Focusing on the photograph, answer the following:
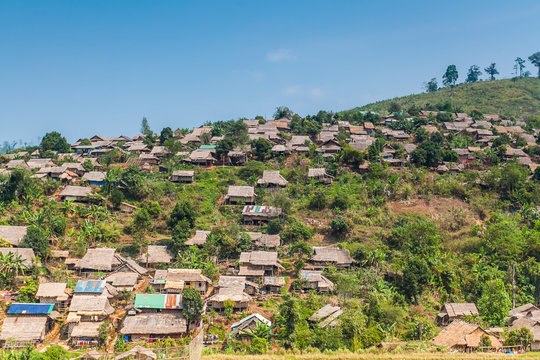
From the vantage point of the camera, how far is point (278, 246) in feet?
153

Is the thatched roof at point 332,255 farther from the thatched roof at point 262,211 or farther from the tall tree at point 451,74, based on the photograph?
the tall tree at point 451,74

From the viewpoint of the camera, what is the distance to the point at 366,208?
5303 centimetres

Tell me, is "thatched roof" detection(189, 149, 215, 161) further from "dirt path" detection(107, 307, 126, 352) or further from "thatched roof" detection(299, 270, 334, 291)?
"dirt path" detection(107, 307, 126, 352)

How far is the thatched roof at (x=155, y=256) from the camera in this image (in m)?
43.8

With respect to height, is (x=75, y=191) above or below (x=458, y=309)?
above

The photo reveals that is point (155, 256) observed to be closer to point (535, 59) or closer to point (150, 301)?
point (150, 301)

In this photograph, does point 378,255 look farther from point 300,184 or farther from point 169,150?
point 169,150

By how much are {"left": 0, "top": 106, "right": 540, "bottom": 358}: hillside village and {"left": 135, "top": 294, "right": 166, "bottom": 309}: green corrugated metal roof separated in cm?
11

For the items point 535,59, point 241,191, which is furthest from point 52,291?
point 535,59

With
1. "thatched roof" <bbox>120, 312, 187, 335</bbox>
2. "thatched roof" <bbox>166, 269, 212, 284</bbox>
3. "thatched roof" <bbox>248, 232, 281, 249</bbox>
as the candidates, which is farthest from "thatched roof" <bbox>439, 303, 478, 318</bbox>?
"thatched roof" <bbox>120, 312, 187, 335</bbox>

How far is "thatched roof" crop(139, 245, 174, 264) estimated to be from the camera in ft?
144

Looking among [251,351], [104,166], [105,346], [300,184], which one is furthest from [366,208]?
[104,166]

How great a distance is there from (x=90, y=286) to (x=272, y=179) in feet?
90.6

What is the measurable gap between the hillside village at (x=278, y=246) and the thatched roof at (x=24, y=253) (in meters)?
0.11
